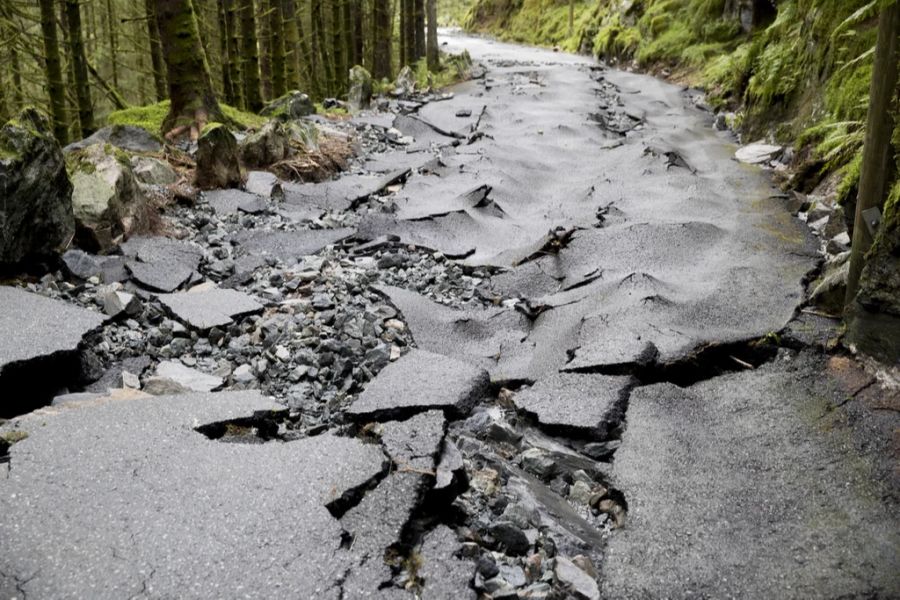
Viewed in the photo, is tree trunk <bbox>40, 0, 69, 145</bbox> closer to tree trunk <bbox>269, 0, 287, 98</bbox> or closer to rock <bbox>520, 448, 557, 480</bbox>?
tree trunk <bbox>269, 0, 287, 98</bbox>

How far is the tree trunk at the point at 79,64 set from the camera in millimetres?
9406

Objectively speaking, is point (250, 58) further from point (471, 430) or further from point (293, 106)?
point (471, 430)

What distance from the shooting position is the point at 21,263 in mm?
4535

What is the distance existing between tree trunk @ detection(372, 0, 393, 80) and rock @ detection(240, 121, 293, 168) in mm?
10959

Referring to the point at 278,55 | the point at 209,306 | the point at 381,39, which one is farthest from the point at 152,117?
the point at 381,39

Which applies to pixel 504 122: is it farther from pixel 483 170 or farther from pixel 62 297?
pixel 62 297

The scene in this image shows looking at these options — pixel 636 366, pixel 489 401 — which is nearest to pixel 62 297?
pixel 489 401

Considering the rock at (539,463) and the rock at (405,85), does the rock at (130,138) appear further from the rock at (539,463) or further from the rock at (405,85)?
the rock at (405,85)

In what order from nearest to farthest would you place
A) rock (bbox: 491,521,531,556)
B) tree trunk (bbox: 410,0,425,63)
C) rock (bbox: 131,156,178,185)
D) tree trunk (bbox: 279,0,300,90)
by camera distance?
rock (bbox: 491,521,531,556) < rock (bbox: 131,156,178,185) < tree trunk (bbox: 279,0,300,90) < tree trunk (bbox: 410,0,425,63)

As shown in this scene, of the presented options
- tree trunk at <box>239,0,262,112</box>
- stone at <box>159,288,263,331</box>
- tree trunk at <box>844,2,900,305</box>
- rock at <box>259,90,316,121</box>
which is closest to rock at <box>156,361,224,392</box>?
stone at <box>159,288,263,331</box>

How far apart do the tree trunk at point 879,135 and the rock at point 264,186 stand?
552cm

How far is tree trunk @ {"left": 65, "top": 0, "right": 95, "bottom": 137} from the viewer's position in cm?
941

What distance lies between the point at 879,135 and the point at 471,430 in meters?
2.70

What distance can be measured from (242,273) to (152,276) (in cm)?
66
